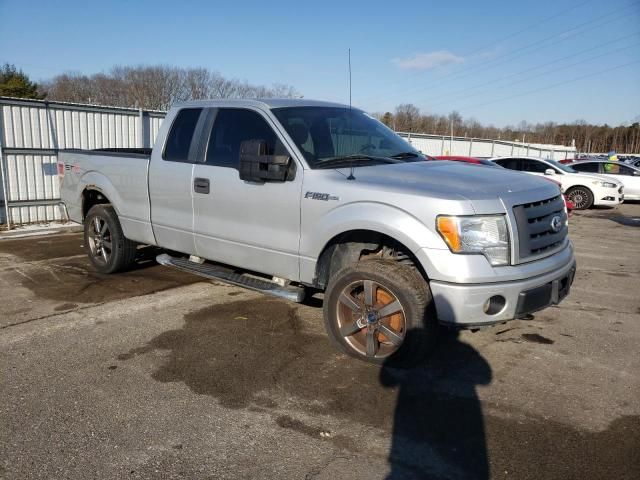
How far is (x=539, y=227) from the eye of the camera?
3738 millimetres

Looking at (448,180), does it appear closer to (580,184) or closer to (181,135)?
(181,135)

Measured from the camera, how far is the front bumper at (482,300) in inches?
134

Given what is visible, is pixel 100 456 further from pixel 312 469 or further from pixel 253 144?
pixel 253 144

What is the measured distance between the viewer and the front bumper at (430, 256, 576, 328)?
341 cm

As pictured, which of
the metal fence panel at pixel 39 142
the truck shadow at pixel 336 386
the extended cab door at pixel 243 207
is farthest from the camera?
the metal fence panel at pixel 39 142

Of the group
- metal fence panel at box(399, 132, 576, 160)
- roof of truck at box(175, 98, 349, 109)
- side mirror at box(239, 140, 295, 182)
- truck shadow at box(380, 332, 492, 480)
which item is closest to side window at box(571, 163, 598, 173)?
metal fence panel at box(399, 132, 576, 160)

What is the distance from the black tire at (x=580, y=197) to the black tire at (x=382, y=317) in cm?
1473

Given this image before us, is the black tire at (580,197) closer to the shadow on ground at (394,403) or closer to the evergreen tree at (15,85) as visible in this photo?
the shadow on ground at (394,403)

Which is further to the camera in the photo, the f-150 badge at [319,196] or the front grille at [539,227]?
the f-150 badge at [319,196]

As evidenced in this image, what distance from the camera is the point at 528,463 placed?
2766 millimetres

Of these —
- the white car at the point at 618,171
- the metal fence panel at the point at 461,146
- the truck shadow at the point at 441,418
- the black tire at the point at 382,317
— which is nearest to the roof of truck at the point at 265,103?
the black tire at the point at 382,317

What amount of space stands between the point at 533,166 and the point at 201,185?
14.1 metres

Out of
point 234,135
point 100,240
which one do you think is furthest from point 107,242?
point 234,135

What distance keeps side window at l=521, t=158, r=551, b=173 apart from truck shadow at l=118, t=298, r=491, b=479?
1339cm
